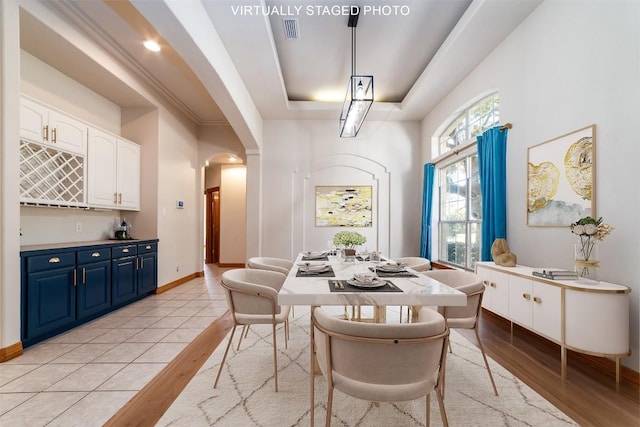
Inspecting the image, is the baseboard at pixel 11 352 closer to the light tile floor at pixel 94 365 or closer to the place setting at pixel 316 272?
the light tile floor at pixel 94 365

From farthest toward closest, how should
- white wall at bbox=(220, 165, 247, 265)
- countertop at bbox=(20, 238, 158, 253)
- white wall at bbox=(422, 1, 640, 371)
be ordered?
white wall at bbox=(220, 165, 247, 265) < countertop at bbox=(20, 238, 158, 253) < white wall at bbox=(422, 1, 640, 371)

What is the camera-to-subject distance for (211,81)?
3189 millimetres

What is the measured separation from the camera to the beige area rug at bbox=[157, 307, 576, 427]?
5.42 ft

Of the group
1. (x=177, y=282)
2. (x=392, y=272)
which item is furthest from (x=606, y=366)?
(x=177, y=282)

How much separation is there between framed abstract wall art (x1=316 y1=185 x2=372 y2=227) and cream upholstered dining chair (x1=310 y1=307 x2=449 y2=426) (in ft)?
14.5

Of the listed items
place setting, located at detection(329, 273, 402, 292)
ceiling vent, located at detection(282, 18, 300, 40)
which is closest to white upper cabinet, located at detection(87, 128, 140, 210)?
ceiling vent, located at detection(282, 18, 300, 40)

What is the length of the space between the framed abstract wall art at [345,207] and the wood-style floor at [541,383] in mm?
3114

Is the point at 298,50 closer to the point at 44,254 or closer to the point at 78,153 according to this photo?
the point at 78,153

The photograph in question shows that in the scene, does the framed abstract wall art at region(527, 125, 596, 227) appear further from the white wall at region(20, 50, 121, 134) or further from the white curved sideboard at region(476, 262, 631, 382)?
the white wall at region(20, 50, 121, 134)

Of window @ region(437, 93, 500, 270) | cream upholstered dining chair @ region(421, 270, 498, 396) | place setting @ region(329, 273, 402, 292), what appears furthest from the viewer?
window @ region(437, 93, 500, 270)

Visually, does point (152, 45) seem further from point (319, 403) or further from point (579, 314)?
point (579, 314)

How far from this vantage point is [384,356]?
1145 mm

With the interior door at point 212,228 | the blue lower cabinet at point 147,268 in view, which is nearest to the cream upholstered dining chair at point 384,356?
the blue lower cabinet at point 147,268

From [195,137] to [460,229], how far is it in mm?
5336
